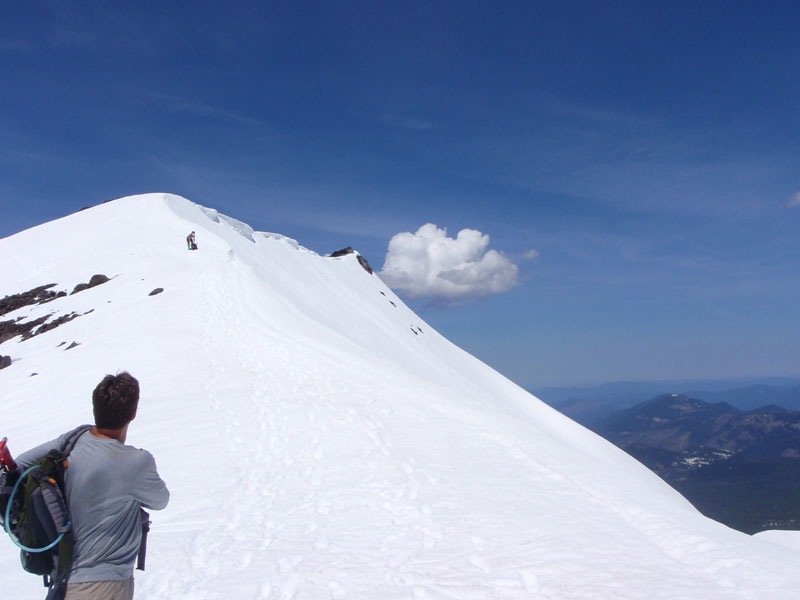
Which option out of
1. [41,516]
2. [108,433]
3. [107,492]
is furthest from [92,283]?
[41,516]

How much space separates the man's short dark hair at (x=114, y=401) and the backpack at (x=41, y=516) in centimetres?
39

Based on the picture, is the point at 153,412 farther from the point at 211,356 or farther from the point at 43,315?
the point at 43,315

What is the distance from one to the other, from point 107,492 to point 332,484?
6.10 meters

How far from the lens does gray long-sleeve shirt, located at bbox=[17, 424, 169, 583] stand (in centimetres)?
378

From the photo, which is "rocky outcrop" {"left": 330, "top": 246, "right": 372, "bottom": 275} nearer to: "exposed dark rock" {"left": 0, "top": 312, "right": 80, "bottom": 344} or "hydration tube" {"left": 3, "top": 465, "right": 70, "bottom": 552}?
"exposed dark rock" {"left": 0, "top": 312, "right": 80, "bottom": 344}

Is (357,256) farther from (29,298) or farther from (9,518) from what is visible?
(9,518)

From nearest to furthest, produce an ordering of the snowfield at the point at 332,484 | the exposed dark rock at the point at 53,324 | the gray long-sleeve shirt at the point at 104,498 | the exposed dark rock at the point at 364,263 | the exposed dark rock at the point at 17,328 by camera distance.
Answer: the gray long-sleeve shirt at the point at 104,498 < the snowfield at the point at 332,484 < the exposed dark rock at the point at 53,324 < the exposed dark rock at the point at 17,328 < the exposed dark rock at the point at 364,263

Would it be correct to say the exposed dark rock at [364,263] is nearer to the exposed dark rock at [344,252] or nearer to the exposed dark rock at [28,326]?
the exposed dark rock at [344,252]

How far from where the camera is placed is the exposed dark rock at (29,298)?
111 feet

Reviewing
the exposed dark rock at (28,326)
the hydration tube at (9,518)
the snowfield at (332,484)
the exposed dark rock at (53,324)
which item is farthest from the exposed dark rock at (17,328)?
the hydration tube at (9,518)

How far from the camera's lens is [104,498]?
3869 millimetres

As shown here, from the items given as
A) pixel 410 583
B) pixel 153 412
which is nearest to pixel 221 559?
pixel 410 583

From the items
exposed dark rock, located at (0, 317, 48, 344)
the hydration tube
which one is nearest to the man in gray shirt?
the hydration tube

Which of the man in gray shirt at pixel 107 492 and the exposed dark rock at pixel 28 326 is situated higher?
the exposed dark rock at pixel 28 326
